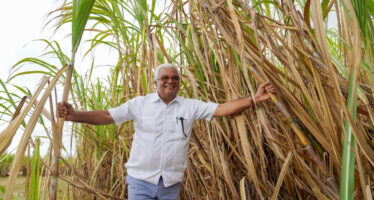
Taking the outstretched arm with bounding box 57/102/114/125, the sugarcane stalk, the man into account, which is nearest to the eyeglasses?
the man

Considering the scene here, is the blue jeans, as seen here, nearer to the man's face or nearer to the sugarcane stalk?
the man's face

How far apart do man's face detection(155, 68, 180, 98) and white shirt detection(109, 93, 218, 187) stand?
31 mm

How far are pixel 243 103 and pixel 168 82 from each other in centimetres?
36

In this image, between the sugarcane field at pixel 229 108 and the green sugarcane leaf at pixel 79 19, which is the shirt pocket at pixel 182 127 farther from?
the green sugarcane leaf at pixel 79 19

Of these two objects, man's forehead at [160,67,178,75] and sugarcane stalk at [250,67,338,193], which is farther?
man's forehead at [160,67,178,75]

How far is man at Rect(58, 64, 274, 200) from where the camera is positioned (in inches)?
46.7

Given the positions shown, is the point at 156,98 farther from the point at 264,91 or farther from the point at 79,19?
the point at 79,19

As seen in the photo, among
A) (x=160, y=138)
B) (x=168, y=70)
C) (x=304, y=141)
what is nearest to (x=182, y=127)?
(x=160, y=138)

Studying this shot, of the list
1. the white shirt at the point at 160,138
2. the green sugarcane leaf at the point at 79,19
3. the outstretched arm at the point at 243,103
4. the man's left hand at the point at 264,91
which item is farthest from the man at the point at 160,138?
the green sugarcane leaf at the point at 79,19

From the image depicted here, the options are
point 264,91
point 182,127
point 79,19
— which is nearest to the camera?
point 79,19

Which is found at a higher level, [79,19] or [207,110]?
[79,19]

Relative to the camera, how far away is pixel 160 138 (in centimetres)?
120

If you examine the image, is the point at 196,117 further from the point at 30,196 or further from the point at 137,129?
the point at 30,196

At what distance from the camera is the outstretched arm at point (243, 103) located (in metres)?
0.84
